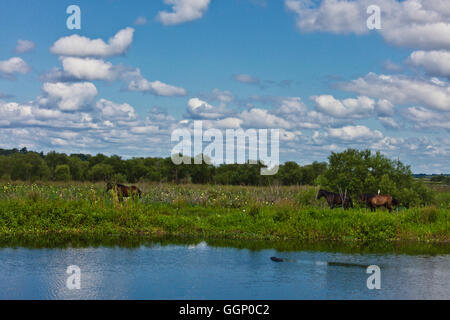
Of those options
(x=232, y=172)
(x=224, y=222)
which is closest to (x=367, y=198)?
(x=224, y=222)

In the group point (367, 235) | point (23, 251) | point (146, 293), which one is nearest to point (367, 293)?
point (146, 293)

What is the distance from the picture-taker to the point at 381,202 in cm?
2128

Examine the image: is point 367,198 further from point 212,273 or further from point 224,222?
point 212,273

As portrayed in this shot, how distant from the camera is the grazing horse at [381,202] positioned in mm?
21234

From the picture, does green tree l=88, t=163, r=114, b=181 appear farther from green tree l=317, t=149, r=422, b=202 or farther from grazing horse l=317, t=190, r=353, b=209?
grazing horse l=317, t=190, r=353, b=209

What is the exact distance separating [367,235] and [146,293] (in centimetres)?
1009

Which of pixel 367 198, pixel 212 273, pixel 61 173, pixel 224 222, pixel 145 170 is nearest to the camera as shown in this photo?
pixel 212 273

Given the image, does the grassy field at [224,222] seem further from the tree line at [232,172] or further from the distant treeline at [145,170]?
the distant treeline at [145,170]

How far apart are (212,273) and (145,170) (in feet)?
169

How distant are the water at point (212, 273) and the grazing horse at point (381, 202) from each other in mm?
6244

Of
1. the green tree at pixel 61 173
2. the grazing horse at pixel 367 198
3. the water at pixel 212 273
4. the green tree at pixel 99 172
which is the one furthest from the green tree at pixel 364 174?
the green tree at pixel 99 172

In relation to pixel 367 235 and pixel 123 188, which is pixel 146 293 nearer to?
pixel 367 235

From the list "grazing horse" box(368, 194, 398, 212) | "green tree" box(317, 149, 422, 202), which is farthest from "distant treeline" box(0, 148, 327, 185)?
"grazing horse" box(368, 194, 398, 212)

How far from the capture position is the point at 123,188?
2311 centimetres
